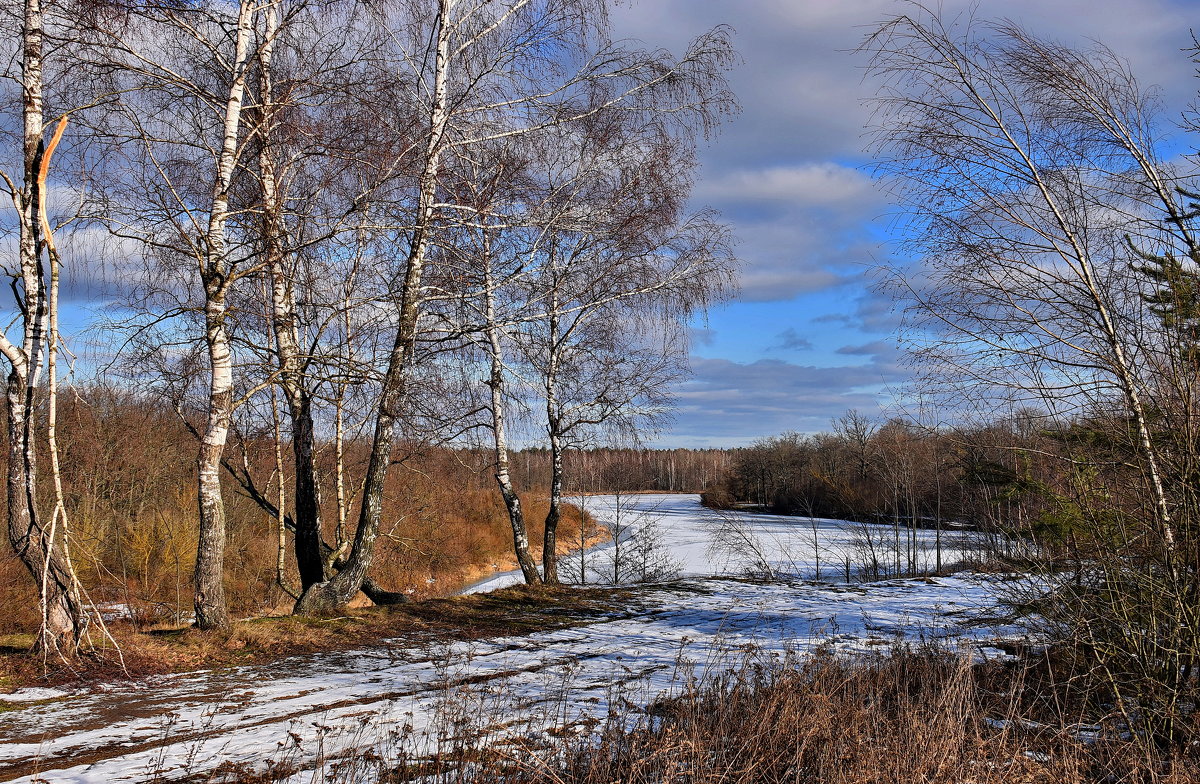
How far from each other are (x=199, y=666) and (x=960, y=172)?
24.6ft

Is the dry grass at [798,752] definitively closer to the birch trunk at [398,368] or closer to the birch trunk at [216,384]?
the birch trunk at [216,384]

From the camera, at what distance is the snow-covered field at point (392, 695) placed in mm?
4070

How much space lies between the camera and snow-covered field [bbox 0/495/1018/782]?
4070 mm

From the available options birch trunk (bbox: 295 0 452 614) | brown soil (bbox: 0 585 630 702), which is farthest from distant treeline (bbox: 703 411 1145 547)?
birch trunk (bbox: 295 0 452 614)

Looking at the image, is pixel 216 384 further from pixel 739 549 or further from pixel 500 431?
pixel 739 549

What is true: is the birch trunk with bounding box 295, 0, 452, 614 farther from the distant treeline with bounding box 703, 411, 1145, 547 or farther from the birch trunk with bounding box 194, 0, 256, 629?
the distant treeline with bounding box 703, 411, 1145, 547

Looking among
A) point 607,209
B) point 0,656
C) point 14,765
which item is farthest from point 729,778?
point 607,209

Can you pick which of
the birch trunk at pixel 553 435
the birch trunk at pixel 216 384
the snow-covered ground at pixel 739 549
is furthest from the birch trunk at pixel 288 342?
the snow-covered ground at pixel 739 549

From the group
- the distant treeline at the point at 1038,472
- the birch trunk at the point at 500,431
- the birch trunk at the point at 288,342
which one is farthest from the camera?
the birch trunk at the point at 500,431

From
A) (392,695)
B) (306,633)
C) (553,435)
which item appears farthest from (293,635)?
(553,435)

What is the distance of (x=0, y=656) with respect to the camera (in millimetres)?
6043

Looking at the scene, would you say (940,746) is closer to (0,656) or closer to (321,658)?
(321,658)

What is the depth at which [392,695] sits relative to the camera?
17.7 feet

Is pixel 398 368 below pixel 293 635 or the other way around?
the other way around
